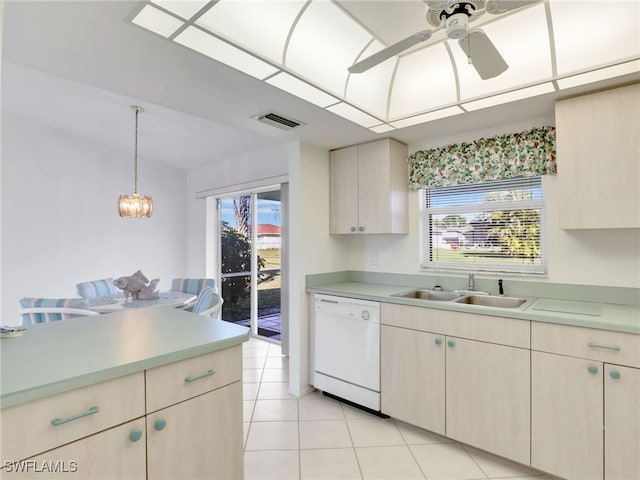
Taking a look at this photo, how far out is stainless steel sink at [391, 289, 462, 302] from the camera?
8.88ft

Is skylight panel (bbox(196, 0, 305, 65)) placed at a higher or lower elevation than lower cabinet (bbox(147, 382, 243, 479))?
higher

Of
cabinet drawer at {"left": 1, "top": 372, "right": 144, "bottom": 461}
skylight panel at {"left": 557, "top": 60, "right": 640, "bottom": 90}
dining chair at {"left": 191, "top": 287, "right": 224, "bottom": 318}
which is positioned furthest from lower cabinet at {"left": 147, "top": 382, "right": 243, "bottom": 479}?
skylight panel at {"left": 557, "top": 60, "right": 640, "bottom": 90}

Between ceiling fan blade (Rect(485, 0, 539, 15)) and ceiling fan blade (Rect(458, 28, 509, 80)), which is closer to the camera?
ceiling fan blade (Rect(485, 0, 539, 15))

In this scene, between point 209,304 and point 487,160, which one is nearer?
point 487,160

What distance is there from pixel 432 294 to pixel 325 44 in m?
2.04

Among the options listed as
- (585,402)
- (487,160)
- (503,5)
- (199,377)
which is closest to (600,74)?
(487,160)

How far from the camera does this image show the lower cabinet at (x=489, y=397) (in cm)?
198

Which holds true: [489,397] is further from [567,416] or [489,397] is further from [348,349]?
[348,349]

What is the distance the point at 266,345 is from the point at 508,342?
10.0ft

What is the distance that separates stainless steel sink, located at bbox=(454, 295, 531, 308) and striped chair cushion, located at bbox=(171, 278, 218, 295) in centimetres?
270

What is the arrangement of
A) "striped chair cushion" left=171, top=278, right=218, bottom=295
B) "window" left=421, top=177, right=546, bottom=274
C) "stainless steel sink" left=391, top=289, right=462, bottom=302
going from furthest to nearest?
1. "striped chair cushion" left=171, top=278, right=218, bottom=295
2. "stainless steel sink" left=391, top=289, right=462, bottom=302
3. "window" left=421, top=177, right=546, bottom=274

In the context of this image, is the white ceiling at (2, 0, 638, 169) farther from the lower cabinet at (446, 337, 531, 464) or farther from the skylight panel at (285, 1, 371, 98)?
the lower cabinet at (446, 337, 531, 464)

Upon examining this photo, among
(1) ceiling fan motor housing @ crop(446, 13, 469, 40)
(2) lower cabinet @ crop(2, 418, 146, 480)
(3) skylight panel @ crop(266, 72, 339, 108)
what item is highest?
(3) skylight panel @ crop(266, 72, 339, 108)

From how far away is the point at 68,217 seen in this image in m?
4.39
